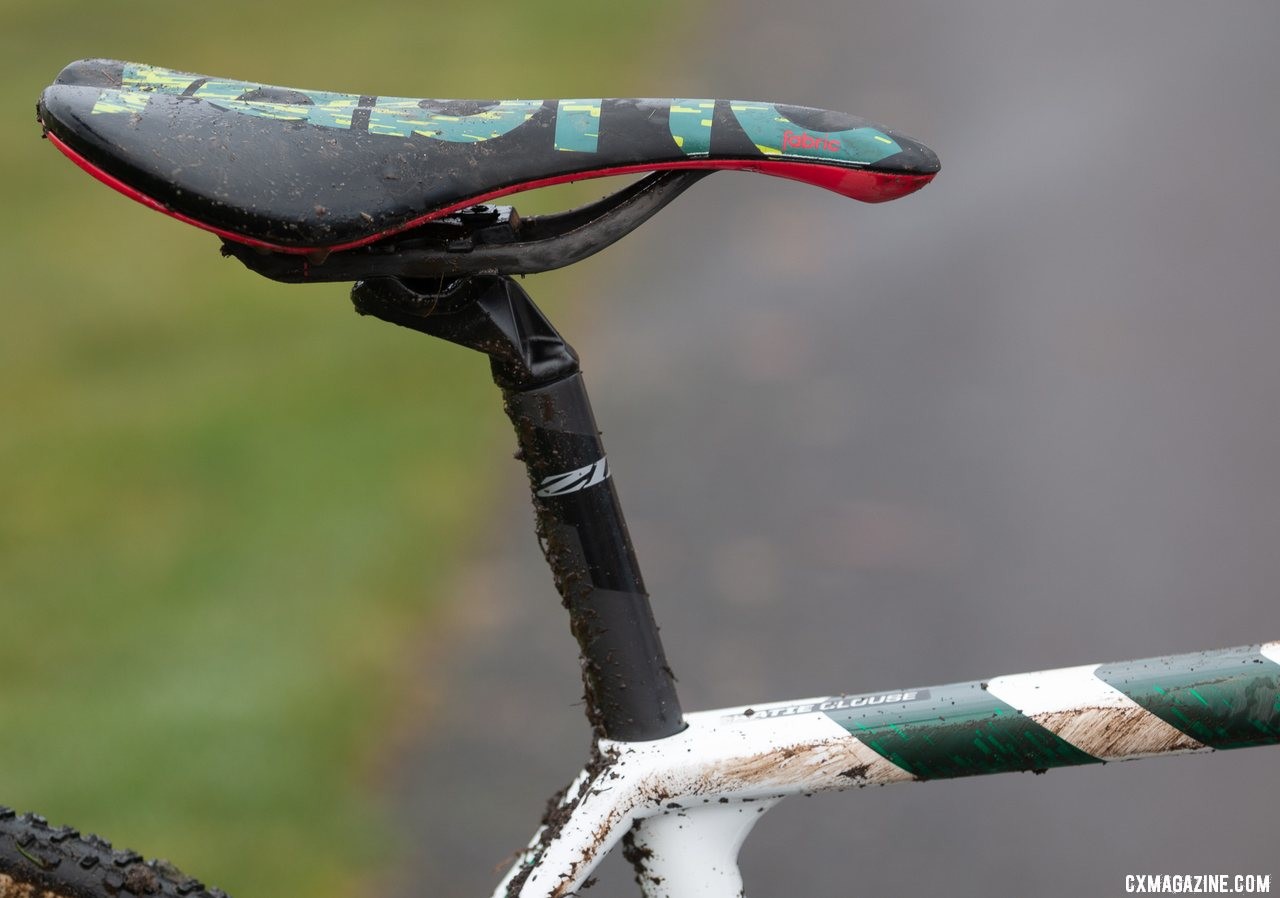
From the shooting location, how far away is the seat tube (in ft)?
4.21

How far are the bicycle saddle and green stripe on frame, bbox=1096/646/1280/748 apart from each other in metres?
0.49

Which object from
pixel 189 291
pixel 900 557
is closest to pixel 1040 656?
pixel 900 557

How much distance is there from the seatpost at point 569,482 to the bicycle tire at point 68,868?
470 millimetres

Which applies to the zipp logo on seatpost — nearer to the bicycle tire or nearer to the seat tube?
the seat tube

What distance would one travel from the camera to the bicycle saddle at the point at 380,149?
109cm

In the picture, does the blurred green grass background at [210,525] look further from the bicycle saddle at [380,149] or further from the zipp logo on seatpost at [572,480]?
the bicycle saddle at [380,149]

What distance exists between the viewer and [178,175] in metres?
1.08

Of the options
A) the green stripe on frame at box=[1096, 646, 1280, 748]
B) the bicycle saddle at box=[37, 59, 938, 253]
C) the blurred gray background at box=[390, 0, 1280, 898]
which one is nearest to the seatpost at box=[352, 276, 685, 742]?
the bicycle saddle at box=[37, 59, 938, 253]

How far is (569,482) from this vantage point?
1.30 meters

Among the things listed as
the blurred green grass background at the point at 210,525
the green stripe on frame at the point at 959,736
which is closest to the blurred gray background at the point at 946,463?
the blurred green grass background at the point at 210,525

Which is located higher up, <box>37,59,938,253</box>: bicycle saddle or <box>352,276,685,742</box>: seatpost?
<box>37,59,938,253</box>: bicycle saddle

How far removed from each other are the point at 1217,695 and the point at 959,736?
0.74ft

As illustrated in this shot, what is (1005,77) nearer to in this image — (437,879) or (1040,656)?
(1040,656)

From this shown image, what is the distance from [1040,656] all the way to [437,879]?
1.38 meters
